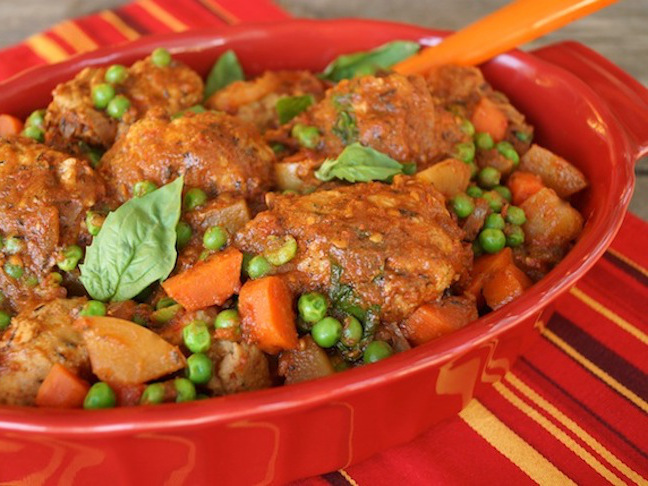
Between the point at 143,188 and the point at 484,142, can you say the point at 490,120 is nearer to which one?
the point at 484,142

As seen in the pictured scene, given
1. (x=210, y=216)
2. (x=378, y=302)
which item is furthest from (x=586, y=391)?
(x=210, y=216)

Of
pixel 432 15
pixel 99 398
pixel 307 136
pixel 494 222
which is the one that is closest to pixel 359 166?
pixel 307 136

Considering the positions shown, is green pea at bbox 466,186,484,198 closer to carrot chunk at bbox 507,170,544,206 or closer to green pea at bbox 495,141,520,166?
carrot chunk at bbox 507,170,544,206

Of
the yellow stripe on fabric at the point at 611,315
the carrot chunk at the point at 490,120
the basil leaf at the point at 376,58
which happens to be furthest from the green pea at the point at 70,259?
the yellow stripe on fabric at the point at 611,315

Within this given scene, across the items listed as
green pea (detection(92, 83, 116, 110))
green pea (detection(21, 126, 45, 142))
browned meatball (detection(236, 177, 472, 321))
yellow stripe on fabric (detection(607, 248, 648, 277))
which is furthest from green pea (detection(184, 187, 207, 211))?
yellow stripe on fabric (detection(607, 248, 648, 277))

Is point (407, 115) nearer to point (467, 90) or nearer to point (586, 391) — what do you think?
point (467, 90)

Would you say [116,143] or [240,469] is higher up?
[116,143]
